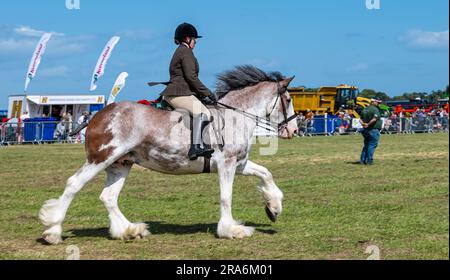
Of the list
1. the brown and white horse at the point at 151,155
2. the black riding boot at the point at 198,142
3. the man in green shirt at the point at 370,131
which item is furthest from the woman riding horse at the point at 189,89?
the man in green shirt at the point at 370,131

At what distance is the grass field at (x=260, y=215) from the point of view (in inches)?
350

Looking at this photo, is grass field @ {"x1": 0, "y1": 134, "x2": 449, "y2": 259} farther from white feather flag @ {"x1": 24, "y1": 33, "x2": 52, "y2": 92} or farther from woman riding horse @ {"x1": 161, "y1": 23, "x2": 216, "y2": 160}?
white feather flag @ {"x1": 24, "y1": 33, "x2": 52, "y2": 92}

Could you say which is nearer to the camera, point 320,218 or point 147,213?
point 320,218

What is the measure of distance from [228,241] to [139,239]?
1.29 metres

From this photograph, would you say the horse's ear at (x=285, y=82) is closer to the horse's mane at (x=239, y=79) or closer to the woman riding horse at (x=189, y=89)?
the horse's mane at (x=239, y=79)

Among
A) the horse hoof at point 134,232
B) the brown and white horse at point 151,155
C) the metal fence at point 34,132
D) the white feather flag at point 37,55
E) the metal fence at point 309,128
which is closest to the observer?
the brown and white horse at point 151,155

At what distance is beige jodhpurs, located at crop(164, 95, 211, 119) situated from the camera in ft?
32.5

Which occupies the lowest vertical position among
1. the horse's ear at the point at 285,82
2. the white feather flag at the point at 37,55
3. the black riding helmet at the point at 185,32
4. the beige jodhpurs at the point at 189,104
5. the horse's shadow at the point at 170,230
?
the horse's shadow at the point at 170,230

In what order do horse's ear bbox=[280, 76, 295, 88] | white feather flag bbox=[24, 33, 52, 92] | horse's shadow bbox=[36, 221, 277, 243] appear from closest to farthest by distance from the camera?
horse's shadow bbox=[36, 221, 277, 243] → horse's ear bbox=[280, 76, 295, 88] → white feather flag bbox=[24, 33, 52, 92]

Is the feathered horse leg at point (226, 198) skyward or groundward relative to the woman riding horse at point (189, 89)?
groundward

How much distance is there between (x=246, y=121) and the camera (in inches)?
406

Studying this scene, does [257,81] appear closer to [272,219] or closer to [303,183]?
[272,219]

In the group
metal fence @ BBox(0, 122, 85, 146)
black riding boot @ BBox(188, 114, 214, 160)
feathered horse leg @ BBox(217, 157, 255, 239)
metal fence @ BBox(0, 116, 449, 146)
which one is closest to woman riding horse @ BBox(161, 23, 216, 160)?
black riding boot @ BBox(188, 114, 214, 160)
